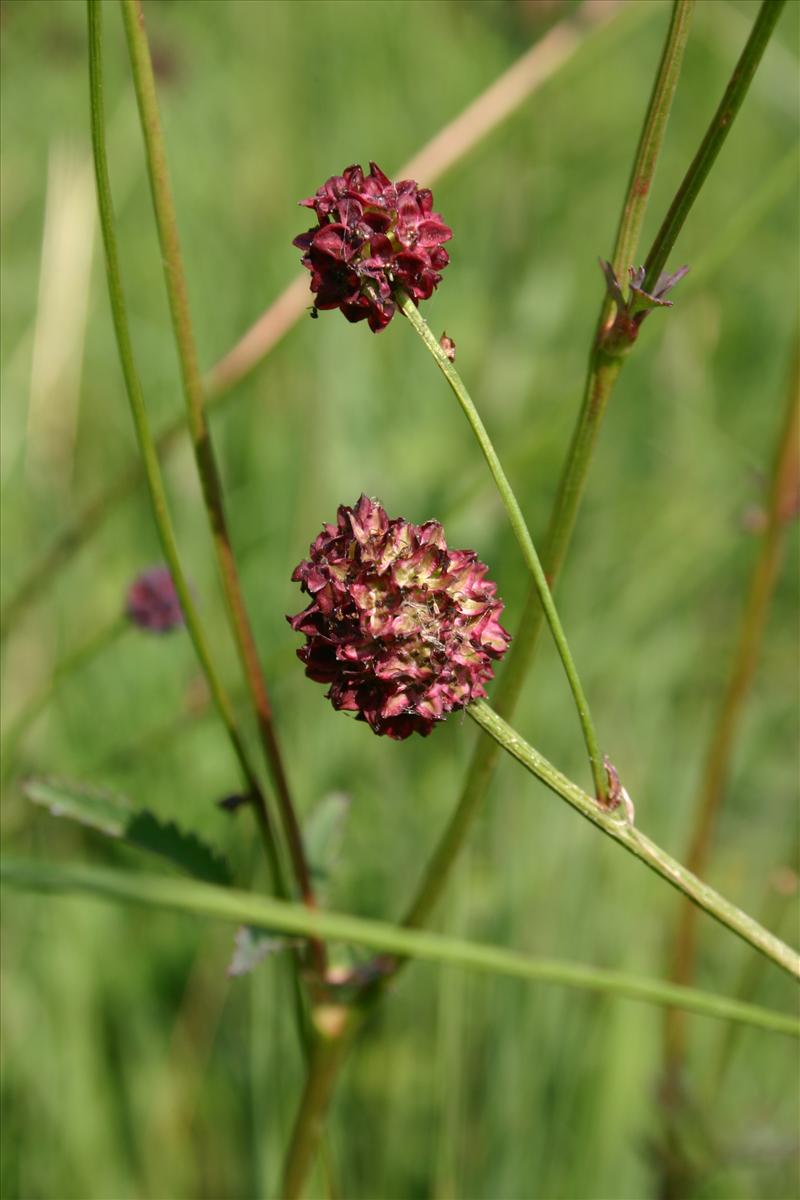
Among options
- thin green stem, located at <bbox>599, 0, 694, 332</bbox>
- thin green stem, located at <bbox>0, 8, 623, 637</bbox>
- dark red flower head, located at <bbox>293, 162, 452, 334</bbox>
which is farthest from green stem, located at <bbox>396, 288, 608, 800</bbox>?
thin green stem, located at <bbox>0, 8, 623, 637</bbox>

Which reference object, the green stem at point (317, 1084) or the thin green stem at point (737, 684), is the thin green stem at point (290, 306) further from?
the green stem at point (317, 1084)

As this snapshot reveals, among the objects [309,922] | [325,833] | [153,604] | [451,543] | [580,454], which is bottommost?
[309,922]

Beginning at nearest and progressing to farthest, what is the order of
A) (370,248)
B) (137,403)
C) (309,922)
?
(309,922) < (370,248) < (137,403)

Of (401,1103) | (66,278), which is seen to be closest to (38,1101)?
(401,1103)

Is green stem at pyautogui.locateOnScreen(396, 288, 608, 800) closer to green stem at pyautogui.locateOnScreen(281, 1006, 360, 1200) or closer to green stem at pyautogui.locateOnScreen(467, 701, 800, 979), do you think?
green stem at pyautogui.locateOnScreen(467, 701, 800, 979)

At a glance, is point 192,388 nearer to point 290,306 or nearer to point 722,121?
point 722,121

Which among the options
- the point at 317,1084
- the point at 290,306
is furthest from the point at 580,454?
the point at 290,306

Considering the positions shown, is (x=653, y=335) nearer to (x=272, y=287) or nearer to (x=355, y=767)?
(x=355, y=767)

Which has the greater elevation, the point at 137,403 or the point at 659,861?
the point at 137,403

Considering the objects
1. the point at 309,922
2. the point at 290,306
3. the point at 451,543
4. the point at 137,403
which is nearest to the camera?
the point at 309,922
